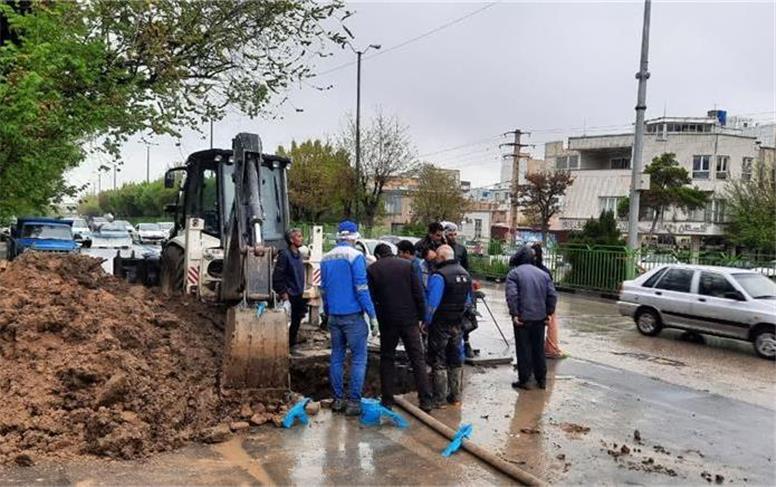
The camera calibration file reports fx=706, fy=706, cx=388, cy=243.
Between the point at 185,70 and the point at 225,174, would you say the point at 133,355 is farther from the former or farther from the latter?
the point at 185,70

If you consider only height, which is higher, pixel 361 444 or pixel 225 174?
pixel 225 174

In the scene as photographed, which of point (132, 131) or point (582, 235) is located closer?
point (132, 131)

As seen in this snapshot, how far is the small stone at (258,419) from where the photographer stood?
6.70m

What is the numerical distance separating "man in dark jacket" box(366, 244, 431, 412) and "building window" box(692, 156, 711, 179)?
49.8 meters

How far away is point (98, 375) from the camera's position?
6.51m

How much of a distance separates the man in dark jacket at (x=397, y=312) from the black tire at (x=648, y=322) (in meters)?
8.19

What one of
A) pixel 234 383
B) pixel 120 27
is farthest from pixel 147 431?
pixel 120 27

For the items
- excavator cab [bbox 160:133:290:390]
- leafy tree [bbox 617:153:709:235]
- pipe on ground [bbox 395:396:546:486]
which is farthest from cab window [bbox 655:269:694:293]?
leafy tree [bbox 617:153:709:235]

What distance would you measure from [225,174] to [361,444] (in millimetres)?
5464

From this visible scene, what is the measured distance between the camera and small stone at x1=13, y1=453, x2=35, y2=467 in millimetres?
5383

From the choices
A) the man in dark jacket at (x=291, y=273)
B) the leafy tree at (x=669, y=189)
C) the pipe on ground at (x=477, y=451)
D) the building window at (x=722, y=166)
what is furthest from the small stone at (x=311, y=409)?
the building window at (x=722, y=166)

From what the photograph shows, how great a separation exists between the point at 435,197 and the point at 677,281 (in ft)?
111

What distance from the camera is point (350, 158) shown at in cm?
4212

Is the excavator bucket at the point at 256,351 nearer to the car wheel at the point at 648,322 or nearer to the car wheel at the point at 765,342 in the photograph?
the car wheel at the point at 765,342
